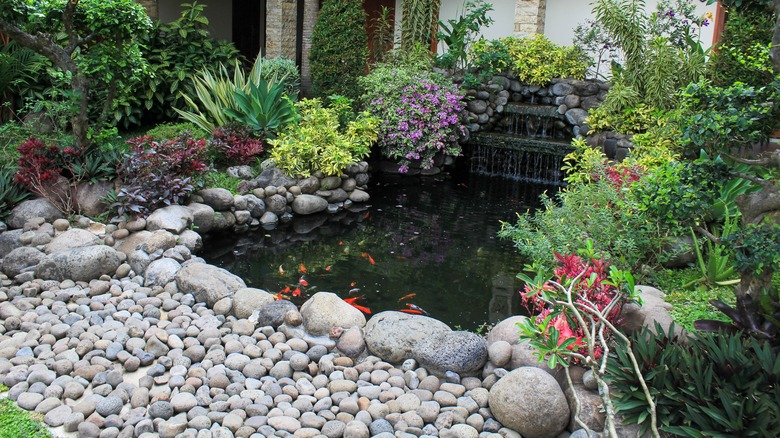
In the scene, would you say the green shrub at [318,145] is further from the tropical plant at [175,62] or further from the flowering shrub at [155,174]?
the tropical plant at [175,62]

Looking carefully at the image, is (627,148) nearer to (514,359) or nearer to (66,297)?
(514,359)

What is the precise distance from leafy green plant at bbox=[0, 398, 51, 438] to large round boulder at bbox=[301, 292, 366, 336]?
1.84 m

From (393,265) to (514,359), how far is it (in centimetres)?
272

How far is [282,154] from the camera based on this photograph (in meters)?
8.98

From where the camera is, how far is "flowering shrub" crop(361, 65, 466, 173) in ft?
34.9

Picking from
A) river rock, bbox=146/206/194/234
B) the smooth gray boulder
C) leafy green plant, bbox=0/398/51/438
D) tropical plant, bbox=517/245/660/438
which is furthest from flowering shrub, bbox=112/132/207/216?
tropical plant, bbox=517/245/660/438

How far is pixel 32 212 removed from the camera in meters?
7.08

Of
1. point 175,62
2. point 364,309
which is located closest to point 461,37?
point 175,62

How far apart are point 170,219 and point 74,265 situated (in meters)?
1.22

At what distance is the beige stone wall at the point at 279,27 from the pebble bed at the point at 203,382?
8570 mm

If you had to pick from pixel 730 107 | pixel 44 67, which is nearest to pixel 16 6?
pixel 44 67

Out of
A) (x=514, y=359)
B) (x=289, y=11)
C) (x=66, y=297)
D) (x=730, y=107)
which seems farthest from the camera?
(x=289, y=11)

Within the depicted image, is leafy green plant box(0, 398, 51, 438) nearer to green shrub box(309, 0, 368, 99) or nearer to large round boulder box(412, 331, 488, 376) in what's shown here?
large round boulder box(412, 331, 488, 376)

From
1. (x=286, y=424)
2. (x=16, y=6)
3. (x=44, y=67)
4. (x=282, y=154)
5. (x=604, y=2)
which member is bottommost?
(x=286, y=424)
